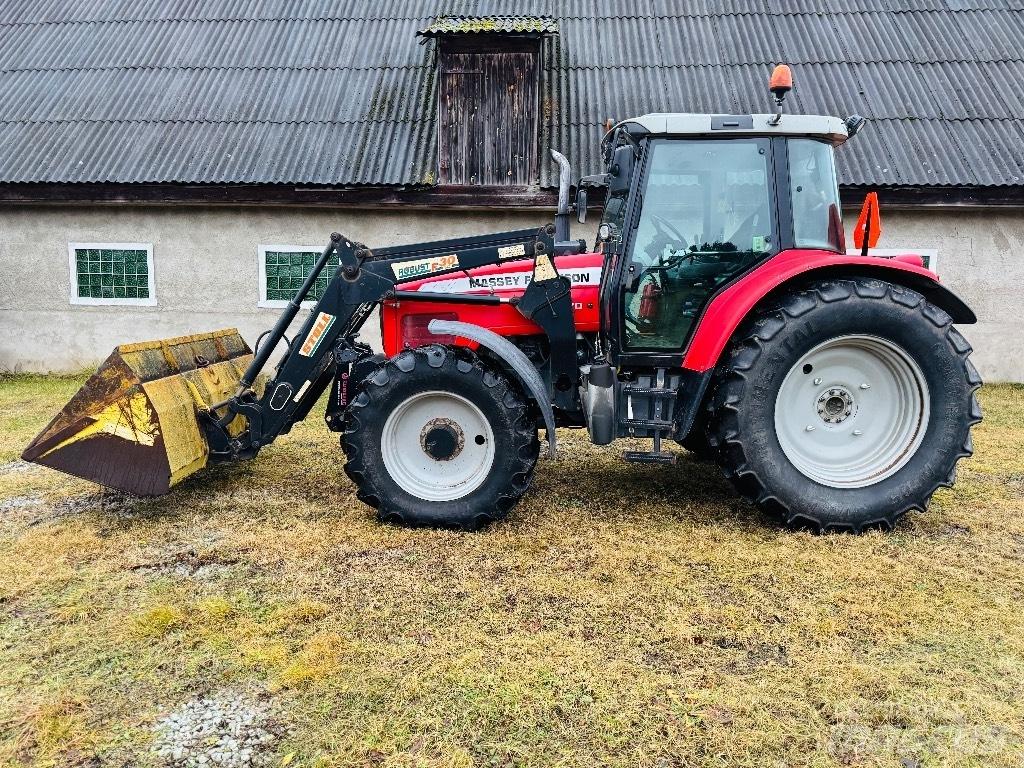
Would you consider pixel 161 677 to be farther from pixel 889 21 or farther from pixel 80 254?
pixel 889 21

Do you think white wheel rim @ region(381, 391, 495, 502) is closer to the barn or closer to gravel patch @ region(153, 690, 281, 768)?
gravel patch @ region(153, 690, 281, 768)

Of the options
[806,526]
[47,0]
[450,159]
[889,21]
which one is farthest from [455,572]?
[47,0]

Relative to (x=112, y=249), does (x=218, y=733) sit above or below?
below

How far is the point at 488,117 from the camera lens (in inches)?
362

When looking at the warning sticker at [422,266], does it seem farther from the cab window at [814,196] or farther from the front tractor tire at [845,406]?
the cab window at [814,196]

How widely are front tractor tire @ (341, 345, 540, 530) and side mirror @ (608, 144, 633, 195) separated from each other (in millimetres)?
1225

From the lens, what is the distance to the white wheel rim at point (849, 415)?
4.02 meters

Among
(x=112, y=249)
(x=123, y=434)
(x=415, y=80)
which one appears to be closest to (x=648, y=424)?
(x=123, y=434)

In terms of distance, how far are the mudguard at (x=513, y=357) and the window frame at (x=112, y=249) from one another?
6.78 metres

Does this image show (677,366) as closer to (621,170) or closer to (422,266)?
(621,170)

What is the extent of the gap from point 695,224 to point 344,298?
195cm

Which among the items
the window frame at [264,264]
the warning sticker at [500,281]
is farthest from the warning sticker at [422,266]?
the window frame at [264,264]

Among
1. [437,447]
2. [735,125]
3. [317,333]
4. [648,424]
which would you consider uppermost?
[735,125]

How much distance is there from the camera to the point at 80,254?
9656 millimetres
